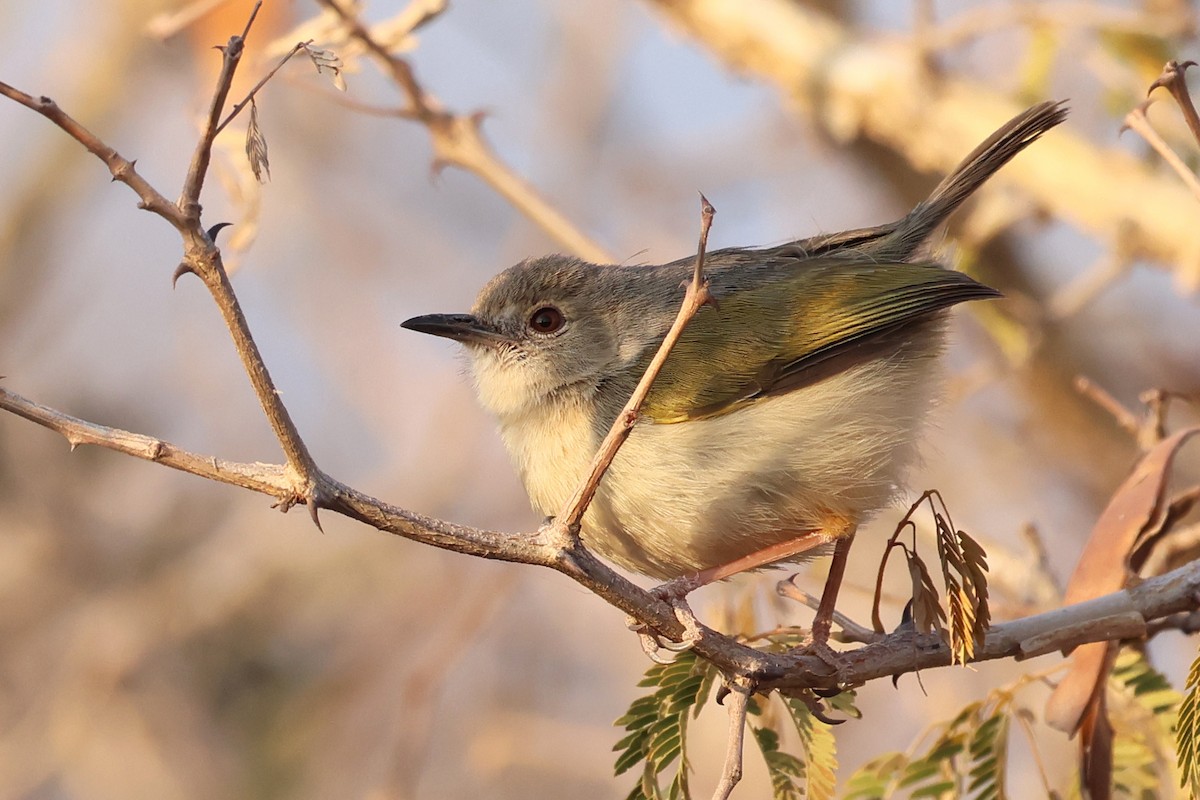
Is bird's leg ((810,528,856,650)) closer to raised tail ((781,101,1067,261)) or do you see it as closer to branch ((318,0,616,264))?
raised tail ((781,101,1067,261))

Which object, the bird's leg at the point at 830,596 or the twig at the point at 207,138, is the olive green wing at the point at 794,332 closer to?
the bird's leg at the point at 830,596

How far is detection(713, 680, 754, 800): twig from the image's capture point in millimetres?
2267

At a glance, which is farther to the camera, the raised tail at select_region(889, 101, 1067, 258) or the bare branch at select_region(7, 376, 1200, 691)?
the raised tail at select_region(889, 101, 1067, 258)

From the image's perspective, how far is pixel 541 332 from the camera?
163 inches

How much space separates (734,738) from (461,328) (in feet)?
6.70

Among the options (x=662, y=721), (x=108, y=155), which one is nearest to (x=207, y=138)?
(x=108, y=155)

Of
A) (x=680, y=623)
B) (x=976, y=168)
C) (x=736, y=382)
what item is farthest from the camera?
(x=976, y=168)

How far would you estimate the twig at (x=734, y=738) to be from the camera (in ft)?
7.44

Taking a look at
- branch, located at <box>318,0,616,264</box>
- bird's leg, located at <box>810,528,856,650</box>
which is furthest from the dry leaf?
branch, located at <box>318,0,616,264</box>

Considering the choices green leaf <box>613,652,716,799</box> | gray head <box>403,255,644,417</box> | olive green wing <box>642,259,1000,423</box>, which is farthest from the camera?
gray head <box>403,255,644,417</box>

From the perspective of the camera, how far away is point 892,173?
6.62m

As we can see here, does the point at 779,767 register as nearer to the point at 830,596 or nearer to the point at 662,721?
the point at 662,721

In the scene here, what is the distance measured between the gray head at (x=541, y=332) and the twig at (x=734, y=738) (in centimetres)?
147

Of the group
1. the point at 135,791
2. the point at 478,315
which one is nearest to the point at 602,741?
the point at 478,315
